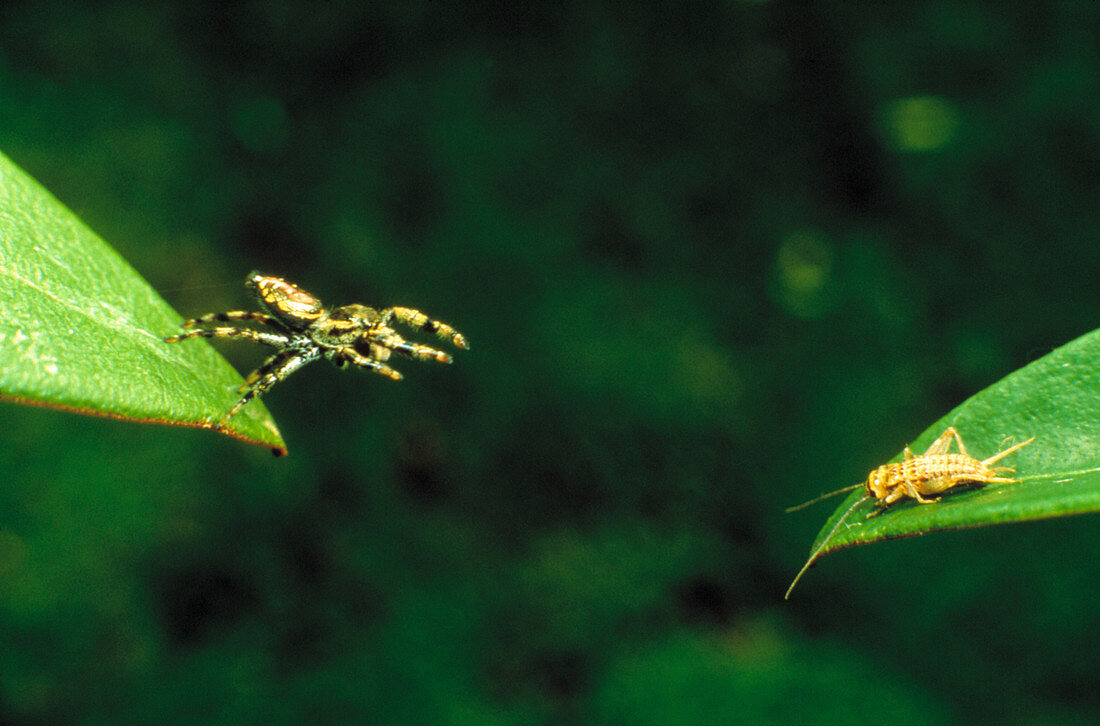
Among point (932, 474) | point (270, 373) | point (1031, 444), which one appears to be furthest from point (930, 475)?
point (270, 373)

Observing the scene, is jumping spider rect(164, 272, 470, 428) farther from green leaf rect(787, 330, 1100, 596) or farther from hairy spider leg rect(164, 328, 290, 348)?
green leaf rect(787, 330, 1100, 596)

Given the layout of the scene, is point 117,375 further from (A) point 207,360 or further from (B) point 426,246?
(B) point 426,246

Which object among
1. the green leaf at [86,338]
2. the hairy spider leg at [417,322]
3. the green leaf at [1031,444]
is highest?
the hairy spider leg at [417,322]

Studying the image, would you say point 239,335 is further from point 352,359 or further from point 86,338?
point 86,338

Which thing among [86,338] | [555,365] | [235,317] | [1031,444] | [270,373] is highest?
[555,365]

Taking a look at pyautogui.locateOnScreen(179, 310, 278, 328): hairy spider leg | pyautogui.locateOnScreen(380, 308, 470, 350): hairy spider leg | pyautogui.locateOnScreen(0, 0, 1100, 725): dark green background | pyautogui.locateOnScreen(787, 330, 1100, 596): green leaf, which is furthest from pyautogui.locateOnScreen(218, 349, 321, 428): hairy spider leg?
pyautogui.locateOnScreen(0, 0, 1100, 725): dark green background

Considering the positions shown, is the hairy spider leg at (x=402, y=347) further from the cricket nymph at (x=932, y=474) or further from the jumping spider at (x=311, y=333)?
the cricket nymph at (x=932, y=474)

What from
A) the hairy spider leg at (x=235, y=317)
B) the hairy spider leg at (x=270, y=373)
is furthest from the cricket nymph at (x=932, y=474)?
the hairy spider leg at (x=235, y=317)
